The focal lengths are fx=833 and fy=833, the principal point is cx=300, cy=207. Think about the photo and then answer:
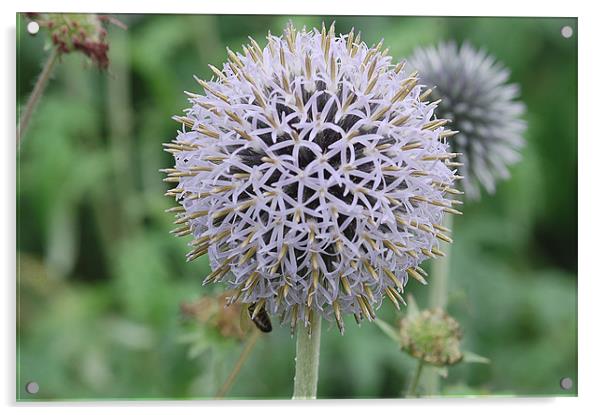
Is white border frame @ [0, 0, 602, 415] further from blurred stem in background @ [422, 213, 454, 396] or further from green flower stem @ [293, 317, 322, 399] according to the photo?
green flower stem @ [293, 317, 322, 399]

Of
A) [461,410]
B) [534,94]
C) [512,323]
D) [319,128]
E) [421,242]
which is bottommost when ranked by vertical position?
[461,410]

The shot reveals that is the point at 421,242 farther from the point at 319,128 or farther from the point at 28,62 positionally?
the point at 28,62

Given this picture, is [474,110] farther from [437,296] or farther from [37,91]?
[37,91]

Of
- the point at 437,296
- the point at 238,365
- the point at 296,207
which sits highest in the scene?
the point at 296,207
